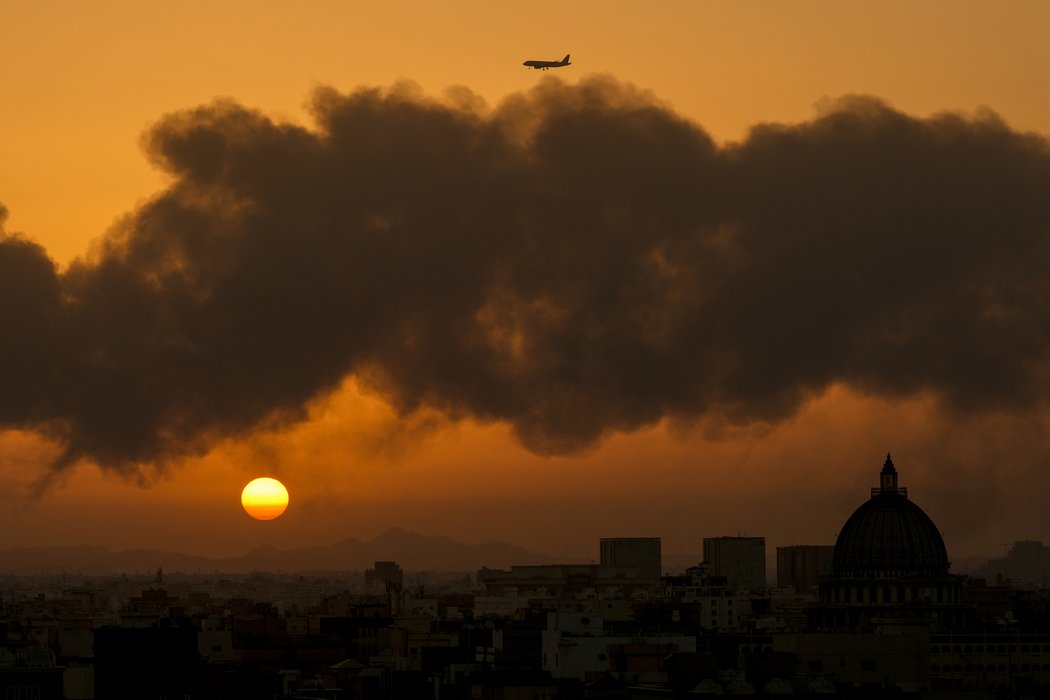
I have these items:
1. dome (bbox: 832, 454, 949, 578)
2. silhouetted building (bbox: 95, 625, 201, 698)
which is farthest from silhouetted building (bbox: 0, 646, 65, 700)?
dome (bbox: 832, 454, 949, 578)

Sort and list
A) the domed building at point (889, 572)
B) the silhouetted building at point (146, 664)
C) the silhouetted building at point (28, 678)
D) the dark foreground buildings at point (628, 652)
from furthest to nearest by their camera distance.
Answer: the domed building at point (889, 572) < the dark foreground buildings at point (628, 652) < the silhouetted building at point (146, 664) < the silhouetted building at point (28, 678)

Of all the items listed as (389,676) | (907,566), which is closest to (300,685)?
(389,676)

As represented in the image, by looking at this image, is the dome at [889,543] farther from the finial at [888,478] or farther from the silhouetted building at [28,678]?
the silhouetted building at [28,678]

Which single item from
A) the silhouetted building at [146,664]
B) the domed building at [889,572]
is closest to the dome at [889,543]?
the domed building at [889,572]

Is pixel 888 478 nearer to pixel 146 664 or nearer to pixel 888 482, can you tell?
pixel 888 482

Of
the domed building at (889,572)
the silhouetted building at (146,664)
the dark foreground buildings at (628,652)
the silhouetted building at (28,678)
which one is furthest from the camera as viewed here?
the domed building at (889,572)

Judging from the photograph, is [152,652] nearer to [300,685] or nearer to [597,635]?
[300,685]

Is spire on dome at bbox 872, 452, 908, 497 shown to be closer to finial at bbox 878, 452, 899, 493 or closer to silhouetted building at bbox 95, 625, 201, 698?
finial at bbox 878, 452, 899, 493
